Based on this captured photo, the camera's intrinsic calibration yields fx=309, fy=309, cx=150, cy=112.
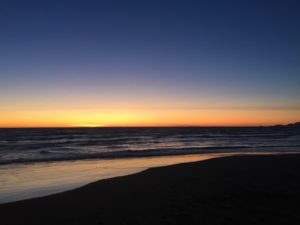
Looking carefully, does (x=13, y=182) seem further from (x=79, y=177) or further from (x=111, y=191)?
(x=111, y=191)

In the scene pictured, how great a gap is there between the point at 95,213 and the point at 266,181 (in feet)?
22.7

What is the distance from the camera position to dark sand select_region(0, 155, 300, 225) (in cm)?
742

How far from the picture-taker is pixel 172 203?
8703mm

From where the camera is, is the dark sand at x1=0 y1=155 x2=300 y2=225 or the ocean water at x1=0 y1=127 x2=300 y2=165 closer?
the dark sand at x1=0 y1=155 x2=300 y2=225

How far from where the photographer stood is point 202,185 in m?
11.1

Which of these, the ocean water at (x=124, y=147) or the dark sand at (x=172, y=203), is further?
the ocean water at (x=124, y=147)

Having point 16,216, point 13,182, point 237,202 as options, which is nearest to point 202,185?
point 237,202

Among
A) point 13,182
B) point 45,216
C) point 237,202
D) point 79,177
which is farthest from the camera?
point 79,177

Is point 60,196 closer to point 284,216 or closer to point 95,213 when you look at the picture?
point 95,213

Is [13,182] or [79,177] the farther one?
[79,177]

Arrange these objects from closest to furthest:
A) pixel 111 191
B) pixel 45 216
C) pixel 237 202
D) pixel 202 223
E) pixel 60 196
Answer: pixel 202 223 < pixel 45 216 < pixel 237 202 < pixel 60 196 < pixel 111 191

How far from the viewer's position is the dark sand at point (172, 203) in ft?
24.3

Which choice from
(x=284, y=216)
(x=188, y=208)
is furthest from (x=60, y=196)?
(x=284, y=216)

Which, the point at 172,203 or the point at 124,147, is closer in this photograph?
the point at 172,203
